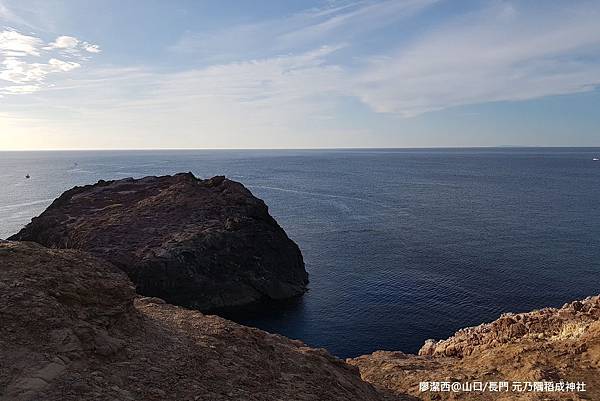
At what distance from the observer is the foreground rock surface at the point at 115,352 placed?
14.7 metres

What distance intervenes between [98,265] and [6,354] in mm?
7947

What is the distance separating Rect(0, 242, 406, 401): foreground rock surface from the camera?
1472 centimetres

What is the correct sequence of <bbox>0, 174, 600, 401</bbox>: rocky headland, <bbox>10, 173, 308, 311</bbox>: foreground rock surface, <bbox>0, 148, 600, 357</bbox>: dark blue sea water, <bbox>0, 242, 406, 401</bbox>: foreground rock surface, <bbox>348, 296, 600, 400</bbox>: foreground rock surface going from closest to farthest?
1. <bbox>0, 242, 406, 401</bbox>: foreground rock surface
2. <bbox>0, 174, 600, 401</bbox>: rocky headland
3. <bbox>348, 296, 600, 400</bbox>: foreground rock surface
4. <bbox>0, 148, 600, 357</bbox>: dark blue sea water
5. <bbox>10, 173, 308, 311</bbox>: foreground rock surface

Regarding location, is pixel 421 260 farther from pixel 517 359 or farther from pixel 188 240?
pixel 517 359

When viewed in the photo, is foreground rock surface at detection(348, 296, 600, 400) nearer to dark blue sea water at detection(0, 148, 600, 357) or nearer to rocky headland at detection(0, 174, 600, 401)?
rocky headland at detection(0, 174, 600, 401)

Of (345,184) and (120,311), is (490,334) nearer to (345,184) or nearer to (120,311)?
(120,311)

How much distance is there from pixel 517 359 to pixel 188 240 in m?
53.7

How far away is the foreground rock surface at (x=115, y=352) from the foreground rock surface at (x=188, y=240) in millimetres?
42050

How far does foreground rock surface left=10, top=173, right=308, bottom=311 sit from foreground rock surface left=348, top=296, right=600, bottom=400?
1486 inches

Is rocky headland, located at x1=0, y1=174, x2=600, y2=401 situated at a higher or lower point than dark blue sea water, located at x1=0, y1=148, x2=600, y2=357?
higher

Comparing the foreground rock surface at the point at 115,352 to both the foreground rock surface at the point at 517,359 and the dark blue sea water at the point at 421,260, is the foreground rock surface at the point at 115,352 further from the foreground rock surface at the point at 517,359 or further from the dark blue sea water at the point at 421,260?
the dark blue sea water at the point at 421,260

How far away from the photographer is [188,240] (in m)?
70.2

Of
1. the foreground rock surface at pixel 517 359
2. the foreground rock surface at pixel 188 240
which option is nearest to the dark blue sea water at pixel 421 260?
the foreground rock surface at pixel 188 240

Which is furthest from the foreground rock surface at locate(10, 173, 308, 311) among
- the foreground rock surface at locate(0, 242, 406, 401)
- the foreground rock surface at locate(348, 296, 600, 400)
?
the foreground rock surface at locate(0, 242, 406, 401)
